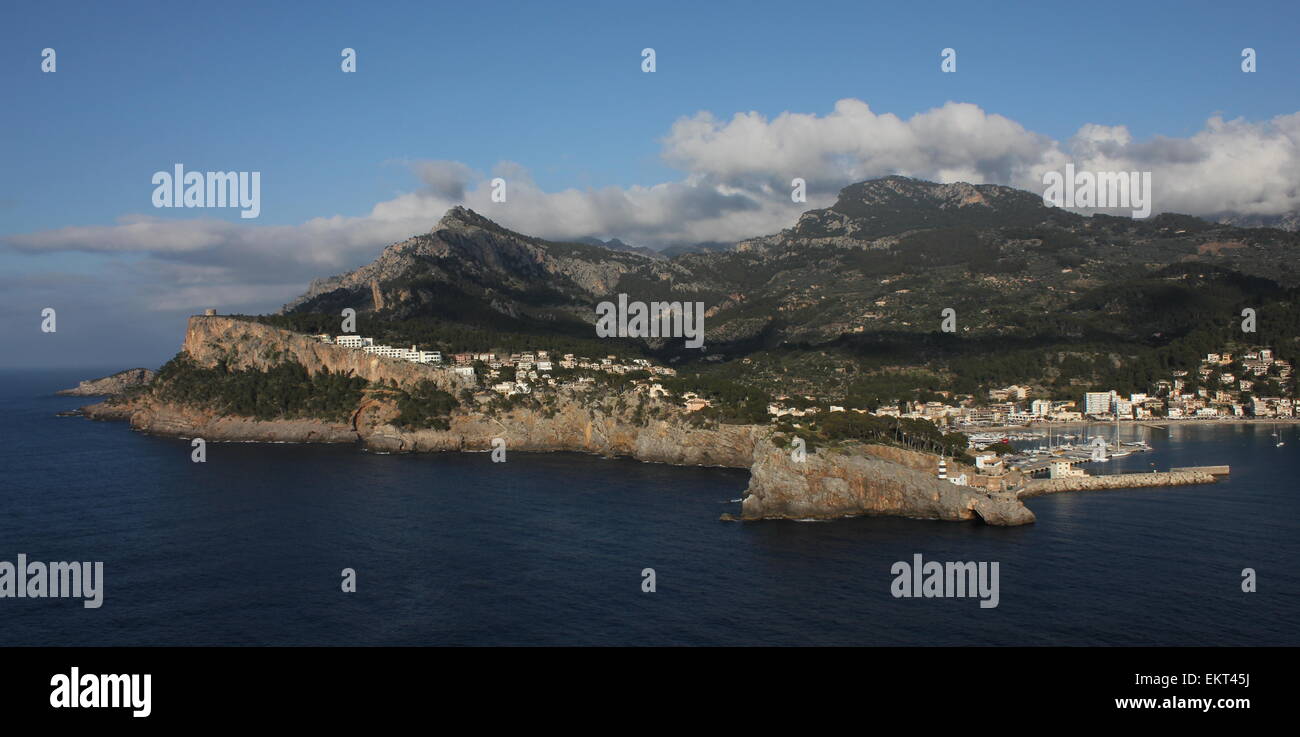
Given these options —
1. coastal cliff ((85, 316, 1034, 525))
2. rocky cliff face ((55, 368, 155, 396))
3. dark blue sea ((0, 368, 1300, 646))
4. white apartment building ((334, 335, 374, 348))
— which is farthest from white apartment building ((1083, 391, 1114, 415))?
rocky cliff face ((55, 368, 155, 396))

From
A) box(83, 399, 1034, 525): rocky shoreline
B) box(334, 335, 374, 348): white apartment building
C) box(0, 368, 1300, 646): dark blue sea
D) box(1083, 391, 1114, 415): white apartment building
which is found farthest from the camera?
box(1083, 391, 1114, 415): white apartment building

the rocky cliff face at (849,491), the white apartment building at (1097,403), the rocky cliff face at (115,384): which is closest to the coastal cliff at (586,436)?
the rocky cliff face at (849,491)

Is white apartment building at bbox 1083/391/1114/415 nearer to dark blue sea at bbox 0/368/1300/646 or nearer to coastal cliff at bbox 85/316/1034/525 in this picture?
dark blue sea at bbox 0/368/1300/646

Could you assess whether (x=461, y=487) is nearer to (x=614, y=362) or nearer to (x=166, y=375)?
(x=614, y=362)

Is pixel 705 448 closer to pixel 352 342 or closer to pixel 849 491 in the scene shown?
pixel 849 491

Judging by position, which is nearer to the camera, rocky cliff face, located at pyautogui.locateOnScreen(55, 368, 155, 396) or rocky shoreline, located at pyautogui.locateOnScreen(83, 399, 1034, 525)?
rocky shoreline, located at pyautogui.locateOnScreen(83, 399, 1034, 525)
